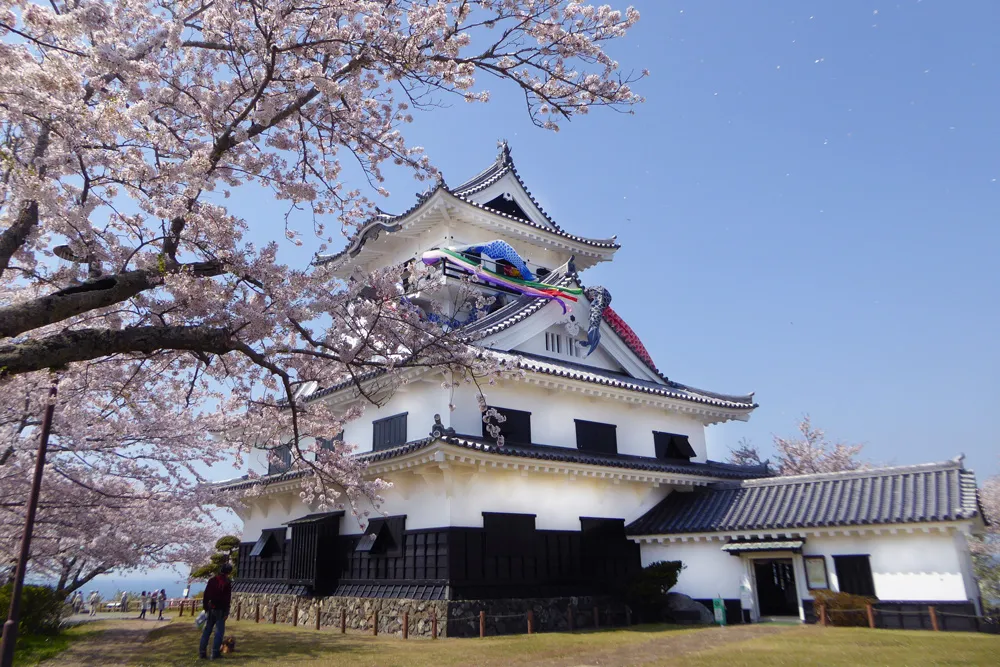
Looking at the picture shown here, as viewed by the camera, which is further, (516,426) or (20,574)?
(516,426)

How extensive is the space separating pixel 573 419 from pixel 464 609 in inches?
268

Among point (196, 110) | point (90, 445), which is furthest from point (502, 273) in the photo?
point (196, 110)

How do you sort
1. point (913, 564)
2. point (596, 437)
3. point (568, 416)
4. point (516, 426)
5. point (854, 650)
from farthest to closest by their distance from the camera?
point (596, 437), point (568, 416), point (516, 426), point (913, 564), point (854, 650)

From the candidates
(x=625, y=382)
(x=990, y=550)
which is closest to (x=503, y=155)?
(x=625, y=382)

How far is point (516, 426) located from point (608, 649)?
21.9ft

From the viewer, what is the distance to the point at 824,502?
1731cm

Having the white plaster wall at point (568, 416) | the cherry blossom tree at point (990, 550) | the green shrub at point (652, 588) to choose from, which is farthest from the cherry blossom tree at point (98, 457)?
the cherry blossom tree at point (990, 550)

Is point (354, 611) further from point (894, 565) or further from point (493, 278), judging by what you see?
point (894, 565)

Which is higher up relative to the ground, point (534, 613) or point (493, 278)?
point (493, 278)

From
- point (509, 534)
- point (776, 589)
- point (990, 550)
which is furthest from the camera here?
point (990, 550)

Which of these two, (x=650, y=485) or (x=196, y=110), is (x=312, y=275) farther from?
(x=650, y=485)

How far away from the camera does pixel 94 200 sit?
802 cm

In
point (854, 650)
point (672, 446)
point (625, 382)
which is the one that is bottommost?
point (854, 650)

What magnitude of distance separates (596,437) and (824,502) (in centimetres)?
654
